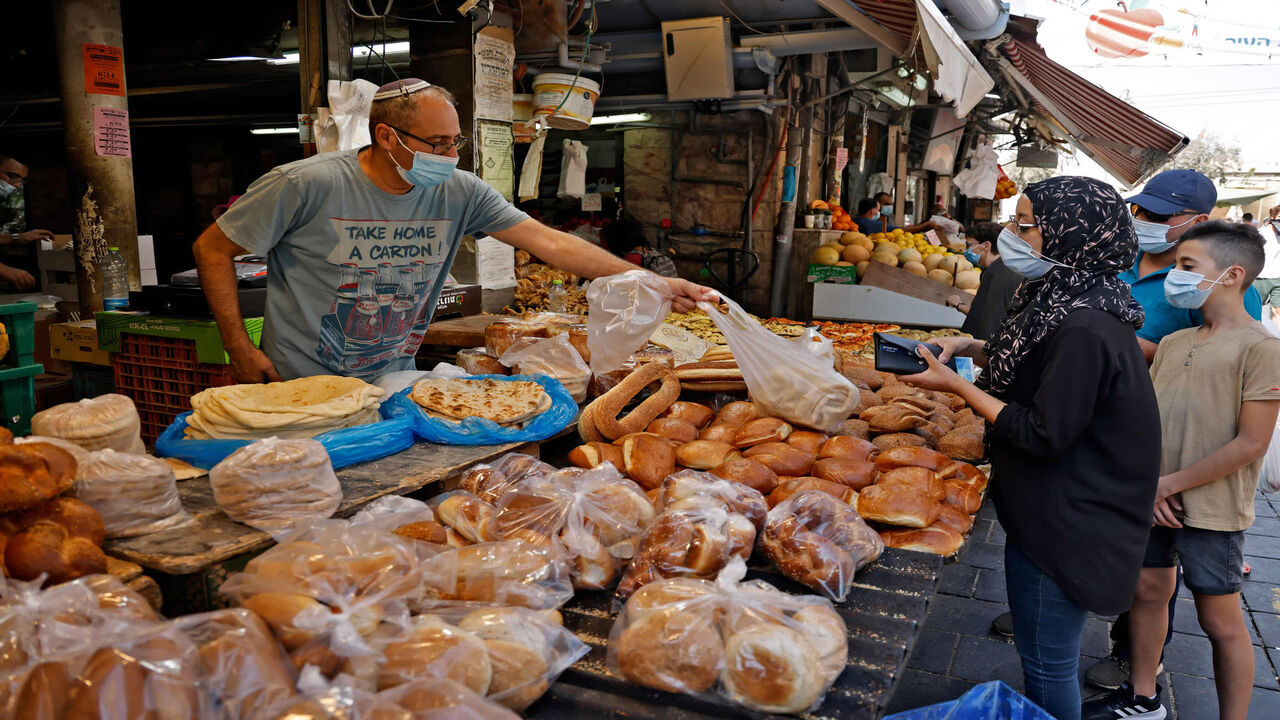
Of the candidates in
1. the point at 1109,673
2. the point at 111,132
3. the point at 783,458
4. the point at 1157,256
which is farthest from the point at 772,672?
the point at 111,132

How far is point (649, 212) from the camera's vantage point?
11031 millimetres

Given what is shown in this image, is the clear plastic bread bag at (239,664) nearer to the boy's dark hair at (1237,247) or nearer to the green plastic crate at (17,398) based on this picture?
the green plastic crate at (17,398)

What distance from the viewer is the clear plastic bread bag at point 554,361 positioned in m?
3.53

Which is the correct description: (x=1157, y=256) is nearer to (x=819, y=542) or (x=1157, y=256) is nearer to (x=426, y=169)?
(x=819, y=542)

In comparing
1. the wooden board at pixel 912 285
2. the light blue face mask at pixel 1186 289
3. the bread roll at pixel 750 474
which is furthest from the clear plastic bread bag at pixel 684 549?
the wooden board at pixel 912 285

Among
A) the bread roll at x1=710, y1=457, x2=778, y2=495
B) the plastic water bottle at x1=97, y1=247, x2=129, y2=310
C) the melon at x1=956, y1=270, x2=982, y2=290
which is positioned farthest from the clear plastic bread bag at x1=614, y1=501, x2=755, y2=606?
the melon at x1=956, y1=270, x2=982, y2=290

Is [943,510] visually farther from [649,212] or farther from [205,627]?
[649,212]

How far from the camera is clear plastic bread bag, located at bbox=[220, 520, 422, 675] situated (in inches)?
53.1

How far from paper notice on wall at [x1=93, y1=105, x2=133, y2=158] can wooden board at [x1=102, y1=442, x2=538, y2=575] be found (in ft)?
13.6

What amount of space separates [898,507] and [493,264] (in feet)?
14.4

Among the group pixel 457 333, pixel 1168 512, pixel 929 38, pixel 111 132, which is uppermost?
pixel 929 38

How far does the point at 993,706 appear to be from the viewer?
6.85 feet

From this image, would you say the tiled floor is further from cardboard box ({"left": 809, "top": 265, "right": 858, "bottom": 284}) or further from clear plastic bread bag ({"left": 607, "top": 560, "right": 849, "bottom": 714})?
cardboard box ({"left": 809, "top": 265, "right": 858, "bottom": 284})

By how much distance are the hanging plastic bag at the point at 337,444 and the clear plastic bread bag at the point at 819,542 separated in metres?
1.24
